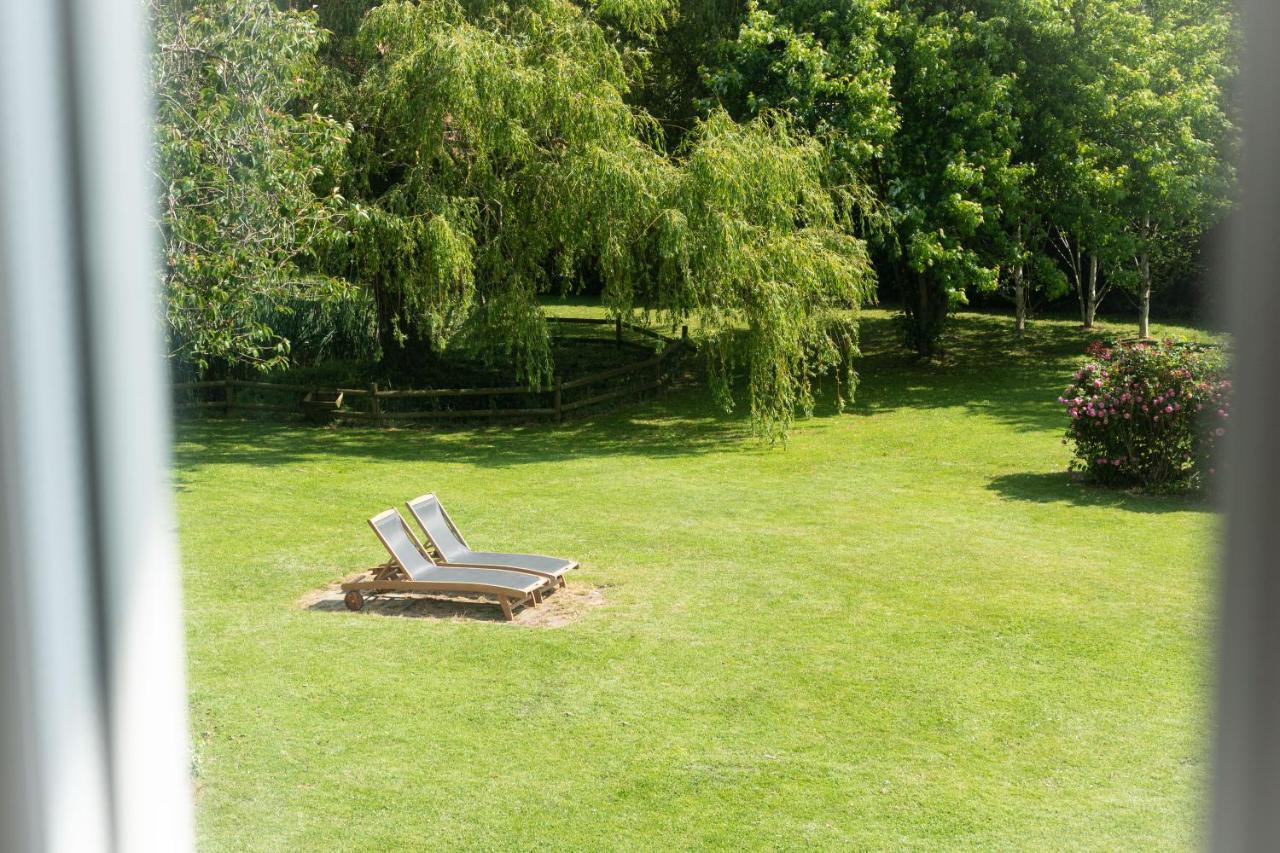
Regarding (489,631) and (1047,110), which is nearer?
(489,631)

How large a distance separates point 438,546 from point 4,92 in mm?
8767

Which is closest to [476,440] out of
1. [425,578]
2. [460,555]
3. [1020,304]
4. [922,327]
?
[460,555]

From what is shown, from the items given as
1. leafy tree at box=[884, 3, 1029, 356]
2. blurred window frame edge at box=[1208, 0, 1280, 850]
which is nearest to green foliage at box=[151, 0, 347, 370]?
blurred window frame edge at box=[1208, 0, 1280, 850]

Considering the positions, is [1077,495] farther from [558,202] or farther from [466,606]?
[558,202]

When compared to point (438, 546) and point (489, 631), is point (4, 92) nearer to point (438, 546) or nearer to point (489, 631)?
point (489, 631)

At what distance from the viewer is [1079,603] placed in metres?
9.06

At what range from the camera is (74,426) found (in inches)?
40.4

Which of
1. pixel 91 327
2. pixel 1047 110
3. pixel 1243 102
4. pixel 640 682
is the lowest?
pixel 640 682

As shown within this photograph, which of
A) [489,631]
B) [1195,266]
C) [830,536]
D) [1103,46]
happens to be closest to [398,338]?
[830,536]

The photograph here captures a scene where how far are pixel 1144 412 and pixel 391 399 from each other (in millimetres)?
9847

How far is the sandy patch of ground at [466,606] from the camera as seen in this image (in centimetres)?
892

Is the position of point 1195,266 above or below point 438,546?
above

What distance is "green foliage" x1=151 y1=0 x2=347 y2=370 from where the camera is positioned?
9.07 m

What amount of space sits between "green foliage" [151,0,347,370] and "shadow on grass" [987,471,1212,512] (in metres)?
7.48
